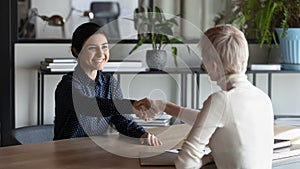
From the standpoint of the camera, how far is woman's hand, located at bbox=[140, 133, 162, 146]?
235 centimetres

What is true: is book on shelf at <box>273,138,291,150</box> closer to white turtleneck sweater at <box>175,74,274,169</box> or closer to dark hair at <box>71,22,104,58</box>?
white turtleneck sweater at <box>175,74,274,169</box>

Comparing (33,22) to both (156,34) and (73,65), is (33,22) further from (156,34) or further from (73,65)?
(156,34)

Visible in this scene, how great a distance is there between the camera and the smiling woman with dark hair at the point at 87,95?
251cm

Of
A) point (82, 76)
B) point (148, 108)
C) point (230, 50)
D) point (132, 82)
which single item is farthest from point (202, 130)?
point (132, 82)

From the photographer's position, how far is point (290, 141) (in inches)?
94.6

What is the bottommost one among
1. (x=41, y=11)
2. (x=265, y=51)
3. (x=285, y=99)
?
(x=285, y=99)

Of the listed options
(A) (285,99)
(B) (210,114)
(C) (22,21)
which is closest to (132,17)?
(C) (22,21)

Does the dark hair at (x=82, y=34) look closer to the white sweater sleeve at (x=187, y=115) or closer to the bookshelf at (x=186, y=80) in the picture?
the white sweater sleeve at (x=187, y=115)

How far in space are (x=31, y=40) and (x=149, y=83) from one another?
2.97ft

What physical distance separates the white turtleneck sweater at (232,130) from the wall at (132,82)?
2491 mm

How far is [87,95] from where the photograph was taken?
8.30 feet

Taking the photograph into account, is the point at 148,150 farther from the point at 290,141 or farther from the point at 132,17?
the point at 132,17

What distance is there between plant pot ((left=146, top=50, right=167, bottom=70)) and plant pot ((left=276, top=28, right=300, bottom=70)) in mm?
851

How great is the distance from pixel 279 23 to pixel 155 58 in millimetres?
956
